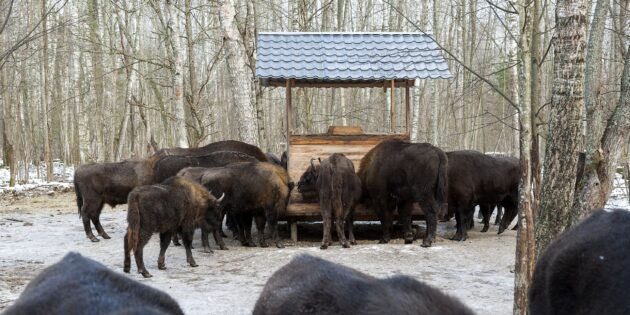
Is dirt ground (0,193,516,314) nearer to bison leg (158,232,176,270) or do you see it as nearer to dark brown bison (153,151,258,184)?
bison leg (158,232,176,270)

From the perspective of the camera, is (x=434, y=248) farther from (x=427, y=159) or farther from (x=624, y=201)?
(x=624, y=201)

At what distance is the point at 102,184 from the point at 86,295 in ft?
32.5

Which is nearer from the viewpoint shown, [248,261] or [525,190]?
[525,190]

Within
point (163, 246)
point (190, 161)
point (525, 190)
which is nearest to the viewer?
point (525, 190)

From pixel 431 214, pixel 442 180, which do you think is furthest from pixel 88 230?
pixel 442 180

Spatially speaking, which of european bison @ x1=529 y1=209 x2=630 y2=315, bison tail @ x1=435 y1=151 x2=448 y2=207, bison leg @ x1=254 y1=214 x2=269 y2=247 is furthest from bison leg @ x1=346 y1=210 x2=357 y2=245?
european bison @ x1=529 y1=209 x2=630 y2=315

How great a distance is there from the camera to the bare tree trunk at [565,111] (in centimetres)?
540

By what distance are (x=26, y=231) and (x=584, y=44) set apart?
12.0m

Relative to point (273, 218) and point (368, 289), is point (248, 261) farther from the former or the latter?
point (368, 289)

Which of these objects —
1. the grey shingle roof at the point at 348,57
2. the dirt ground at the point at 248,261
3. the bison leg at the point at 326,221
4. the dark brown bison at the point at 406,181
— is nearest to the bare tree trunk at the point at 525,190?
the dirt ground at the point at 248,261

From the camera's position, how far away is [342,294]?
3.32 meters

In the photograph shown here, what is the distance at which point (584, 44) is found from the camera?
17.8 feet

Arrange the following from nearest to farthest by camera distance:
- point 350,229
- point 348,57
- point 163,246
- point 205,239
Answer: point 163,246 → point 205,239 → point 350,229 → point 348,57

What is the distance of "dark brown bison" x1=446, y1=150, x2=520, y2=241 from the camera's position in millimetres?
12617
